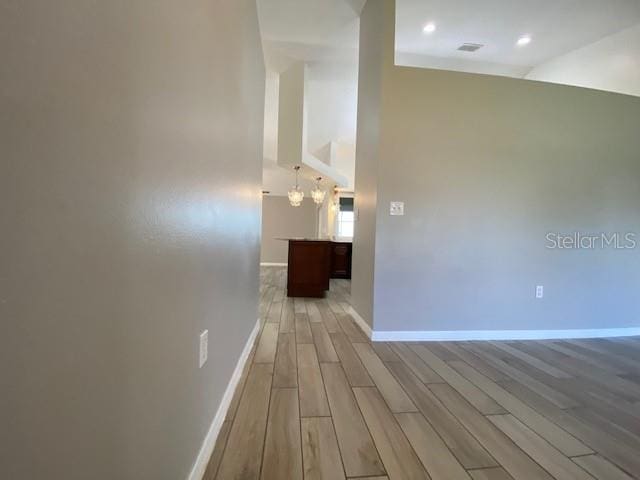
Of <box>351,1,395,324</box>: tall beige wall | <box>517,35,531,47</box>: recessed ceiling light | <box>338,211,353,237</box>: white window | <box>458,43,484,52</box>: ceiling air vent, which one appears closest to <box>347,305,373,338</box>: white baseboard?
<box>351,1,395,324</box>: tall beige wall

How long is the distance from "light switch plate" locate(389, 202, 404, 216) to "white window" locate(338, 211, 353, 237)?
6.12 m

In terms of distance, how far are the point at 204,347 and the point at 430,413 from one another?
3.96 feet

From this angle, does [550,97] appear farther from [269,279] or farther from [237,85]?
[269,279]

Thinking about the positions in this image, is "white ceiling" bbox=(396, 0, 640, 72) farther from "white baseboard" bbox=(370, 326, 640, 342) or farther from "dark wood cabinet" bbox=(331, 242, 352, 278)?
"dark wood cabinet" bbox=(331, 242, 352, 278)

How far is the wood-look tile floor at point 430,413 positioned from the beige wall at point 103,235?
0.43 metres

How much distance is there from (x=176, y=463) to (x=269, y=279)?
5.17 meters

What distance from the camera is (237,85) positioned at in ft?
5.26

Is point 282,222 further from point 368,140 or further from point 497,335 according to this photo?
point 497,335

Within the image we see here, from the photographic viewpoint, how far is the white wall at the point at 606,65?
10.9 feet

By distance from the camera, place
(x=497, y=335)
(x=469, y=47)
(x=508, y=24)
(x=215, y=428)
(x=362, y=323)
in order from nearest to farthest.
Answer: (x=215, y=428)
(x=497, y=335)
(x=362, y=323)
(x=508, y=24)
(x=469, y=47)

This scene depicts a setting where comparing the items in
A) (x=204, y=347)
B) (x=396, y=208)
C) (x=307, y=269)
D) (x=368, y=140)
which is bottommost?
(x=307, y=269)

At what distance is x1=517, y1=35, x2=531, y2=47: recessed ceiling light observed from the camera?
353 centimetres

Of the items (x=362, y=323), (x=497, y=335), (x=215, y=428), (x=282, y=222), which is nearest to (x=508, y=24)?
(x=497, y=335)

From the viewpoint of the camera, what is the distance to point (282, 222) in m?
9.45
